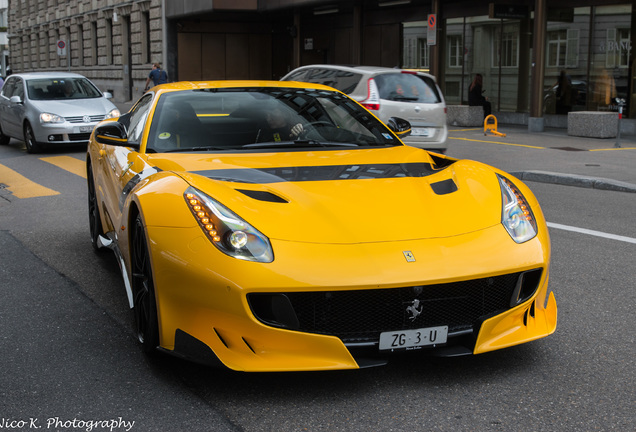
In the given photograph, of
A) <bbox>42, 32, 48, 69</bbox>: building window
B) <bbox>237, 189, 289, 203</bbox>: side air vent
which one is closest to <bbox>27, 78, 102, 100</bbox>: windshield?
<bbox>237, 189, 289, 203</bbox>: side air vent

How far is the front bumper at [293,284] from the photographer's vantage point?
11.0 feet

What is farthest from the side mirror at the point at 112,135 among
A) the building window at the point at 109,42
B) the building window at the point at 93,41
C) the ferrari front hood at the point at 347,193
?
the building window at the point at 93,41

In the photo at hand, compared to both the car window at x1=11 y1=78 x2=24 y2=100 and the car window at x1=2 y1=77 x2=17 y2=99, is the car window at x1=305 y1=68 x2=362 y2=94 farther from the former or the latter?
the car window at x1=2 y1=77 x2=17 y2=99

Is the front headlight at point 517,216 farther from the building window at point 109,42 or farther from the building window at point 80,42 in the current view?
the building window at point 80,42

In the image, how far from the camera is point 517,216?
3943 millimetres

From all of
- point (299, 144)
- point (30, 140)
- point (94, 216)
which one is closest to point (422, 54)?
point (30, 140)

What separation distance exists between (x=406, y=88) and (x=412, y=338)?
35.0ft

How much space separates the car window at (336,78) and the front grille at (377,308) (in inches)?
408

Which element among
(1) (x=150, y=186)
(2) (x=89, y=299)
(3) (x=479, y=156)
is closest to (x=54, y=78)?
(3) (x=479, y=156)

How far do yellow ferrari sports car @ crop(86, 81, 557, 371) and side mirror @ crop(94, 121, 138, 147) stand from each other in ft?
1.69

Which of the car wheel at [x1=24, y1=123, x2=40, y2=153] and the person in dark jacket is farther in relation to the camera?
the person in dark jacket

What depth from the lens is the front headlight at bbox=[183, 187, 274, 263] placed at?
345 cm

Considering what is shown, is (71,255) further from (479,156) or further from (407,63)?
(407,63)

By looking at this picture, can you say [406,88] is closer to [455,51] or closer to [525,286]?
[525,286]
